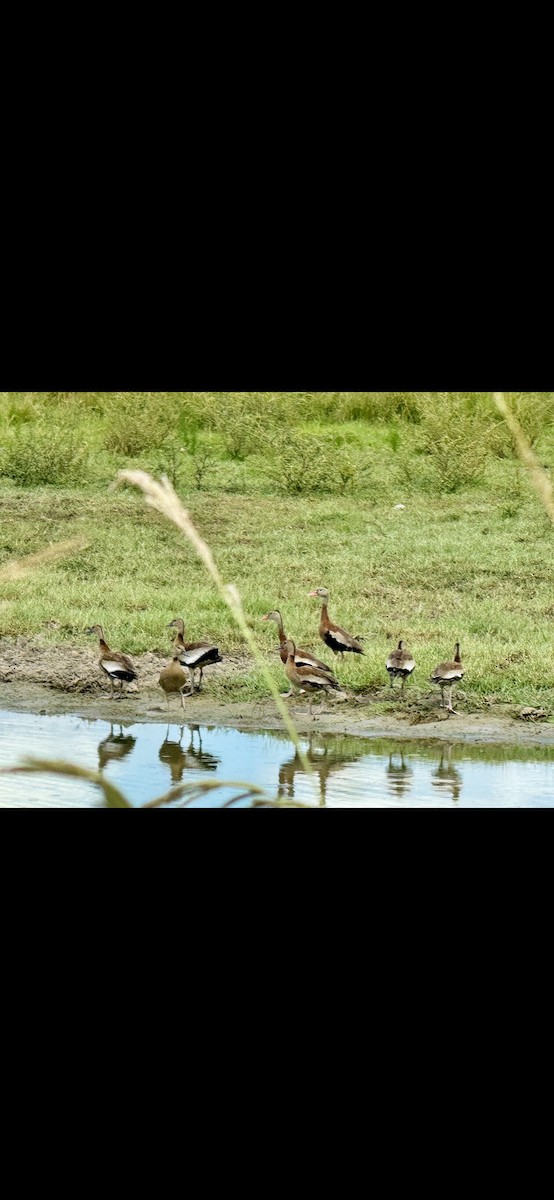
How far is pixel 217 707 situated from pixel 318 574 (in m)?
1.44

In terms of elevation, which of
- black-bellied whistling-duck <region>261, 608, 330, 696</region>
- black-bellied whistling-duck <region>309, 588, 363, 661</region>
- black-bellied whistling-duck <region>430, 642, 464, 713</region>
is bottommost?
black-bellied whistling-duck <region>430, 642, 464, 713</region>

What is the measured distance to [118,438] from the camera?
8219 millimetres

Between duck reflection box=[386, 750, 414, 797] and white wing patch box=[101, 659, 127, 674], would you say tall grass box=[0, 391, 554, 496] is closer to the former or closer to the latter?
white wing patch box=[101, 659, 127, 674]

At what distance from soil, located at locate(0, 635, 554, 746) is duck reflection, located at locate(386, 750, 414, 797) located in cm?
16

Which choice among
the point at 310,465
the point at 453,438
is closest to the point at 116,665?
the point at 310,465

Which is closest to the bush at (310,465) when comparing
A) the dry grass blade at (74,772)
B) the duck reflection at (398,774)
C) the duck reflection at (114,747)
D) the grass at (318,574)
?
the grass at (318,574)

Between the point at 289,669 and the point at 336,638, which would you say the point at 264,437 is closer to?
the point at 336,638

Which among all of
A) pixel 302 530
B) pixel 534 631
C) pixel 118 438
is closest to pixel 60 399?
pixel 118 438

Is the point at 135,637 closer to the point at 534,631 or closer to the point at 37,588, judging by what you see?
the point at 37,588

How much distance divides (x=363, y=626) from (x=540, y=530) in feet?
4.93

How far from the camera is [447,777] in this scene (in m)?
4.61

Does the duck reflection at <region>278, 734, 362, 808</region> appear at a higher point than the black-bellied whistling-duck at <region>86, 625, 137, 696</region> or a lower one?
lower

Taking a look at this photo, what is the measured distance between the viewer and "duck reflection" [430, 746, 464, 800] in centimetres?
449

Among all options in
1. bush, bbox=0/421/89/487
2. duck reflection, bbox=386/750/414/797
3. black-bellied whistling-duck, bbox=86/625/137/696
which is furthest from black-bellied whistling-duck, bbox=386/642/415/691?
bush, bbox=0/421/89/487
